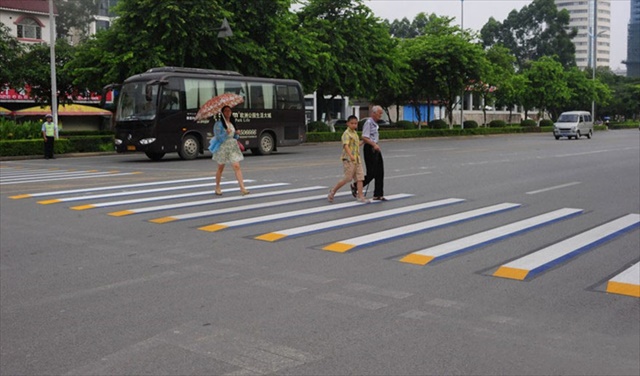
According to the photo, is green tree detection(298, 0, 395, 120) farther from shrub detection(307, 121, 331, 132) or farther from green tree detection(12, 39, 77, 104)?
green tree detection(12, 39, 77, 104)

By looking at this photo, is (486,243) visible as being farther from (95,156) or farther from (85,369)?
(95,156)

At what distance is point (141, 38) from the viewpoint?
105ft

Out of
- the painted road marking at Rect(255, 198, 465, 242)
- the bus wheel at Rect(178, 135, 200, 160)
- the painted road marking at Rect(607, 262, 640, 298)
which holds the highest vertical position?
the bus wheel at Rect(178, 135, 200, 160)

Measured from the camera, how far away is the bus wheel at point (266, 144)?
97.5 ft

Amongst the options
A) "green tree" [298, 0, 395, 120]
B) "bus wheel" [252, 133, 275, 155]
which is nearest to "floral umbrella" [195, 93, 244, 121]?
"bus wheel" [252, 133, 275, 155]

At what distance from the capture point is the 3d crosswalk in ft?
26.2

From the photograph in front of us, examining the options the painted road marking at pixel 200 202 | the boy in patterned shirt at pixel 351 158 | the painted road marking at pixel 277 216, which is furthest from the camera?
the boy in patterned shirt at pixel 351 158

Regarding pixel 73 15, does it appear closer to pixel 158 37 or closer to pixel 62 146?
pixel 158 37

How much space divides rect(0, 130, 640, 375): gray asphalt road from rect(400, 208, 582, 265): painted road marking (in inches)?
1.7

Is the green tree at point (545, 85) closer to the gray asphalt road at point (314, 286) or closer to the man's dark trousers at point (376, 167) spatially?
the gray asphalt road at point (314, 286)

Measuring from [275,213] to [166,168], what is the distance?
36.5 feet

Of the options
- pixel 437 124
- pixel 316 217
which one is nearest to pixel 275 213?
pixel 316 217

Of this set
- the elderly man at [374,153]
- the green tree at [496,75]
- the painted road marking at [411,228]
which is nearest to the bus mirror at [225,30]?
the elderly man at [374,153]

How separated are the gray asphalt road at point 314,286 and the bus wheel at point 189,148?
12877mm
